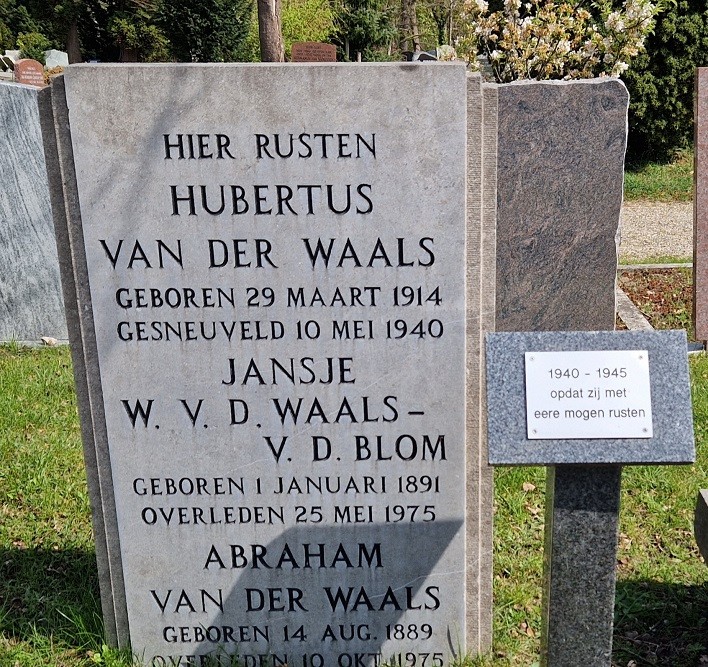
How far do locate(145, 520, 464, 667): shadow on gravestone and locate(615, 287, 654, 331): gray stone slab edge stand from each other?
14.1 feet

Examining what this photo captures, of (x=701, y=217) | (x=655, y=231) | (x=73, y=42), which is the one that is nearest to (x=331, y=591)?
(x=701, y=217)

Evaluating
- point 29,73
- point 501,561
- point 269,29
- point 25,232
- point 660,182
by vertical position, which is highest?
point 269,29

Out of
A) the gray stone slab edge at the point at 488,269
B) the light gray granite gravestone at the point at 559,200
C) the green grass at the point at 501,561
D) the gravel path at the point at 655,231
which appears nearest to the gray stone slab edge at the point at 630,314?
the light gray granite gravestone at the point at 559,200

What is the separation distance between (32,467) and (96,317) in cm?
210

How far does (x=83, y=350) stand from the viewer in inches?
106

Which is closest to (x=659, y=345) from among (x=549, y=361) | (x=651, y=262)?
(x=549, y=361)

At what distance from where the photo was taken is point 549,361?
2172 mm

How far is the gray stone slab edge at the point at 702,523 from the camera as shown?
3004 millimetres

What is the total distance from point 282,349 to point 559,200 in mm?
3431

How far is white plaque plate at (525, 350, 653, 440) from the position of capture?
6.95 feet

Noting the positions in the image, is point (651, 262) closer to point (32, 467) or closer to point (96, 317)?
point (32, 467)

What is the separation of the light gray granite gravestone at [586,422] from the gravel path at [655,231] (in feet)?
25.8

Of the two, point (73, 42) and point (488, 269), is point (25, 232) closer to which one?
point (488, 269)

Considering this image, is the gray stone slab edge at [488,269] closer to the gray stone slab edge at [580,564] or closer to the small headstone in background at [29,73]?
the gray stone slab edge at [580,564]
